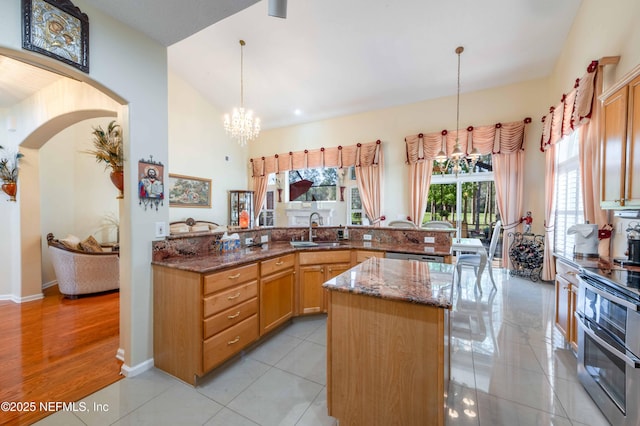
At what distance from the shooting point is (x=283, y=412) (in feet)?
5.38

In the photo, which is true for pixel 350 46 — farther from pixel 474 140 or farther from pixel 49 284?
pixel 49 284

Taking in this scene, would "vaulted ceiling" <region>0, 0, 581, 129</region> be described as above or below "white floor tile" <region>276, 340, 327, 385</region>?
above

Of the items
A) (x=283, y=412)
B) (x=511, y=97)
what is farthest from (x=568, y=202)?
(x=283, y=412)

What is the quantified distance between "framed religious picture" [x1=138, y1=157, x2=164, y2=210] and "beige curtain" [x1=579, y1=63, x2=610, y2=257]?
435cm

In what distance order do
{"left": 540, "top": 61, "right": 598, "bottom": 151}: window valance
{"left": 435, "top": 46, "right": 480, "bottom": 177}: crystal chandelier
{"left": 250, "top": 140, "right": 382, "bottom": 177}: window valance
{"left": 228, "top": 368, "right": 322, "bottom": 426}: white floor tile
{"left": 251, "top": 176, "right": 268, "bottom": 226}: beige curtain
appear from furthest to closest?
{"left": 251, "top": 176, "right": 268, "bottom": 226}: beige curtain
{"left": 250, "top": 140, "right": 382, "bottom": 177}: window valance
{"left": 435, "top": 46, "right": 480, "bottom": 177}: crystal chandelier
{"left": 540, "top": 61, "right": 598, "bottom": 151}: window valance
{"left": 228, "top": 368, "right": 322, "bottom": 426}: white floor tile

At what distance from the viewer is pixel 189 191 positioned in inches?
249

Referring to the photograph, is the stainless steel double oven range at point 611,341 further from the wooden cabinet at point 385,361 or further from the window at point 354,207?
the window at point 354,207

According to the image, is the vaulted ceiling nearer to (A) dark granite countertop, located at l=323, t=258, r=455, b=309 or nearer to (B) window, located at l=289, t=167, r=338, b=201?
(B) window, located at l=289, t=167, r=338, b=201

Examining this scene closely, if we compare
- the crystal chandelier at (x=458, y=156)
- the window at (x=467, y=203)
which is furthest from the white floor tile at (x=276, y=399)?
the window at (x=467, y=203)

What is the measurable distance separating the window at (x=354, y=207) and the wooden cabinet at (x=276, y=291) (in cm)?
383

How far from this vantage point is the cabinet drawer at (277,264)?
7.90 feet

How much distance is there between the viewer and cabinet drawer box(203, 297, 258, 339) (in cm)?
186

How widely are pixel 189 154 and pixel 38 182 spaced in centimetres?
297

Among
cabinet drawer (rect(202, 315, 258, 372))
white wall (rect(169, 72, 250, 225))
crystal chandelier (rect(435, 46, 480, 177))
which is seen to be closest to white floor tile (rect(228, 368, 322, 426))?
cabinet drawer (rect(202, 315, 258, 372))
